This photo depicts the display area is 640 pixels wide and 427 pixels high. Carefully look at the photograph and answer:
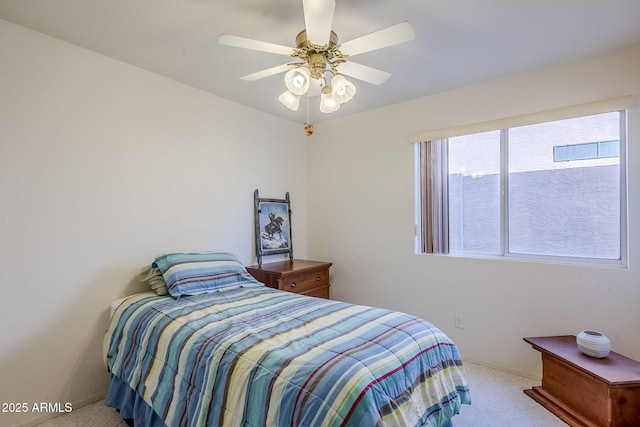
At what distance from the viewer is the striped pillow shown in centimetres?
212

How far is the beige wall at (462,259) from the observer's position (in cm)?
216

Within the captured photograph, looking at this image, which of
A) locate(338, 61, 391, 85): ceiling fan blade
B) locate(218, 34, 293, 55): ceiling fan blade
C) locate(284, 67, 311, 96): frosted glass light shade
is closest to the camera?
locate(218, 34, 293, 55): ceiling fan blade

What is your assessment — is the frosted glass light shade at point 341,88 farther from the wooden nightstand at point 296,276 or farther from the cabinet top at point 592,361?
the cabinet top at point 592,361

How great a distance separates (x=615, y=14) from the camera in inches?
69.1

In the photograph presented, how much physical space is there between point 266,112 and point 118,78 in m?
1.46

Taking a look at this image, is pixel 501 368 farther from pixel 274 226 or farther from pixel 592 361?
pixel 274 226

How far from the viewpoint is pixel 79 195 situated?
2.08 metres

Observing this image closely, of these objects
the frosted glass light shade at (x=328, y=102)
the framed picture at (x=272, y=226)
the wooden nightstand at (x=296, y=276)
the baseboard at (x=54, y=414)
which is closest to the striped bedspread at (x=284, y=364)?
the baseboard at (x=54, y=414)

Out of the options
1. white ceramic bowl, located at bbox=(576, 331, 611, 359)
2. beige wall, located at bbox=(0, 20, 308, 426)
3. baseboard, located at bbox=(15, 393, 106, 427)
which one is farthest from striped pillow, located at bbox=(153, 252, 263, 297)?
white ceramic bowl, located at bbox=(576, 331, 611, 359)

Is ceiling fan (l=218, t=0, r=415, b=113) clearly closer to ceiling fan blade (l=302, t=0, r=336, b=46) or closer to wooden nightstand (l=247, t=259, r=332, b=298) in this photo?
ceiling fan blade (l=302, t=0, r=336, b=46)

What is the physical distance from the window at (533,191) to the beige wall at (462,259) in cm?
13

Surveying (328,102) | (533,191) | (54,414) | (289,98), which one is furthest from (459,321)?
(54,414)

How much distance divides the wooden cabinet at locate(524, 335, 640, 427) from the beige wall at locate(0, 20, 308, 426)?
288 centimetres

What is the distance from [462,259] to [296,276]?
1584mm
